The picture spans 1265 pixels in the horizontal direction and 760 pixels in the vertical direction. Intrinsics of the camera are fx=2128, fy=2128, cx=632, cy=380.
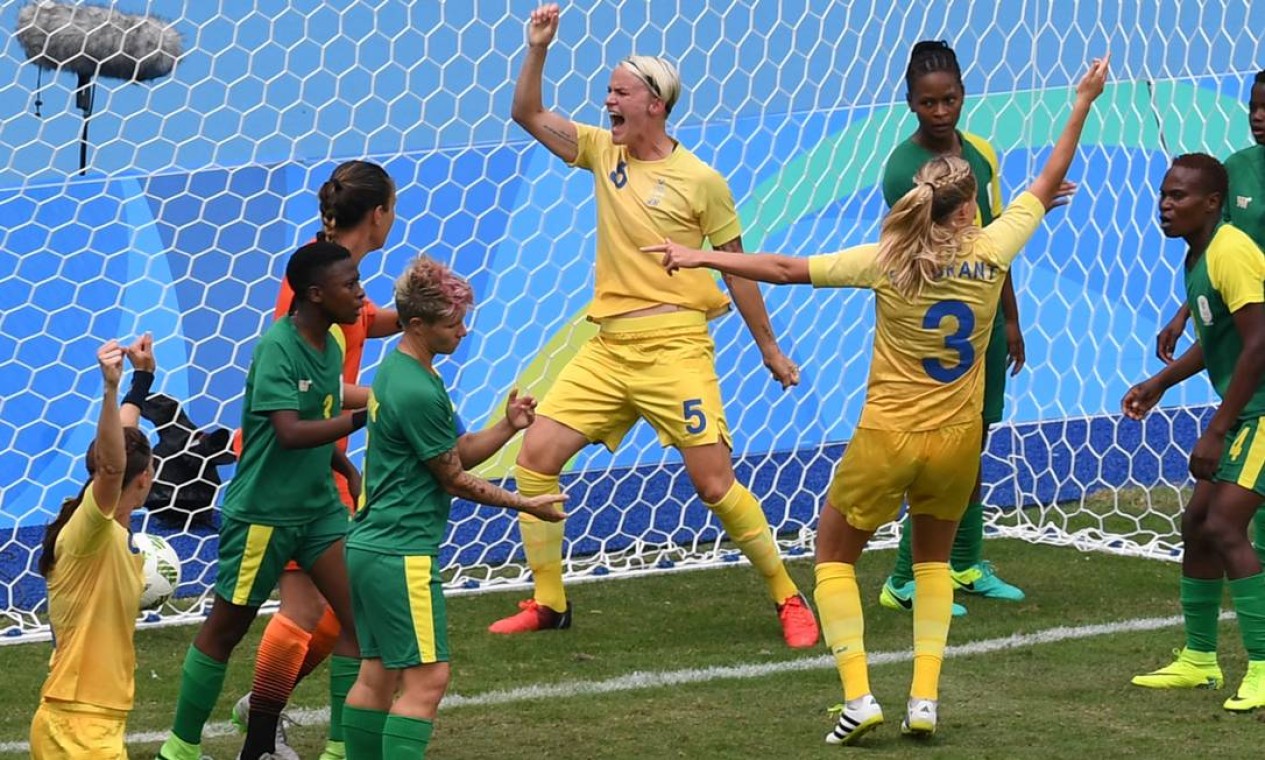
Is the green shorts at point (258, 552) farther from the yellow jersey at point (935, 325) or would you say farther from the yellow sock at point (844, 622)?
the yellow jersey at point (935, 325)

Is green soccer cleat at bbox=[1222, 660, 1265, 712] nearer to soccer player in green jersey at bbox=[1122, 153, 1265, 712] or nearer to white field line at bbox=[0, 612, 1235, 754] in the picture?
soccer player in green jersey at bbox=[1122, 153, 1265, 712]

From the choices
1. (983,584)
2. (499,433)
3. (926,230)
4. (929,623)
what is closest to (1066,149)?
(926,230)

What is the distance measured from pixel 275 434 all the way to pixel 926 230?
178cm

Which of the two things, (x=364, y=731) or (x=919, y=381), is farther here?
(x=919, y=381)

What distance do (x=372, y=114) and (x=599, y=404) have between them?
100 inches

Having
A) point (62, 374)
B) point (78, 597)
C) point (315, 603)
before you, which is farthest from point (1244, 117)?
point (78, 597)

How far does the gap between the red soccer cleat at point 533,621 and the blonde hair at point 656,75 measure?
183 cm

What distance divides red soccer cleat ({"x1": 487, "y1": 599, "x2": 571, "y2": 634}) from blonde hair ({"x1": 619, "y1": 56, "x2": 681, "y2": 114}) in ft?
6.00

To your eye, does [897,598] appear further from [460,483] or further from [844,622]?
[460,483]

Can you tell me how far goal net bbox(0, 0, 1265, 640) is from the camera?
8.62 metres

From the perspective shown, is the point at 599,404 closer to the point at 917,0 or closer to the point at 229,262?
the point at 229,262

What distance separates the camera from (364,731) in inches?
202

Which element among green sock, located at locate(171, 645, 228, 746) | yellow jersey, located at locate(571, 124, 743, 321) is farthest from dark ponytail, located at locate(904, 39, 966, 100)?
green sock, located at locate(171, 645, 228, 746)

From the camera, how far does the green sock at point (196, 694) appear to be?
556cm
